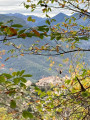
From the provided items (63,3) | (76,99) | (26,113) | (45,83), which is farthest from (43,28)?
(45,83)

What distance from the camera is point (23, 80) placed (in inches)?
51.8

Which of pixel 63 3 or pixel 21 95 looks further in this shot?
pixel 63 3

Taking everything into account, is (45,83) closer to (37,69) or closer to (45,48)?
(45,48)

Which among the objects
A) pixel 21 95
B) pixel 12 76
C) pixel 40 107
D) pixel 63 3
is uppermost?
pixel 63 3

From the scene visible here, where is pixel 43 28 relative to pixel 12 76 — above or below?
above

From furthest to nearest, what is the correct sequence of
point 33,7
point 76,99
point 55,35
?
1. point 33,7
2. point 76,99
3. point 55,35

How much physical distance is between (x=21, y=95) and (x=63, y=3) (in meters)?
2.25

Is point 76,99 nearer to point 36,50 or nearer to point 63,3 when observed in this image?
point 36,50

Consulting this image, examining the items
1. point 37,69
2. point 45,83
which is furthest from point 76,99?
point 37,69

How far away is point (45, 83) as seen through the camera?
93.4ft

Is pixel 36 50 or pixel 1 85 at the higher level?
pixel 1 85

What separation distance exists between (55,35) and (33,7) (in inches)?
68.4

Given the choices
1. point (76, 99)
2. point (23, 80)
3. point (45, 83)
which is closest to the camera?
point (23, 80)

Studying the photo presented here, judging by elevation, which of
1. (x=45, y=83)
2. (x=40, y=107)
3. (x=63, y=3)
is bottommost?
(x=45, y=83)
